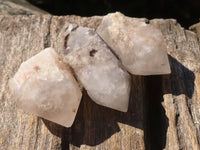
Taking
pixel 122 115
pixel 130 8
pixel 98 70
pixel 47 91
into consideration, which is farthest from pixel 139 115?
pixel 130 8

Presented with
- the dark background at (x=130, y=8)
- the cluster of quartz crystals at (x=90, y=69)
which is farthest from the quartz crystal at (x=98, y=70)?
the dark background at (x=130, y=8)

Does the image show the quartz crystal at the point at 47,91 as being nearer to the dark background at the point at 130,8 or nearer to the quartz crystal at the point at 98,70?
the quartz crystal at the point at 98,70

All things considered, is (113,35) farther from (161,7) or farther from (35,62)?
(161,7)

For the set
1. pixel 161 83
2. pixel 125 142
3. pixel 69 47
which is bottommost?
pixel 125 142

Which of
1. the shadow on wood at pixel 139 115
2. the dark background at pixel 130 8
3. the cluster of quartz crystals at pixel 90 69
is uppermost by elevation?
the dark background at pixel 130 8

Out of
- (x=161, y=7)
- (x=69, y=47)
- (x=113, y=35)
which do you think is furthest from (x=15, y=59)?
(x=161, y=7)

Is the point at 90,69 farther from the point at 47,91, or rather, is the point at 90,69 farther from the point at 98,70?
the point at 47,91

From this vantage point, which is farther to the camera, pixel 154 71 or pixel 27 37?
pixel 27 37
